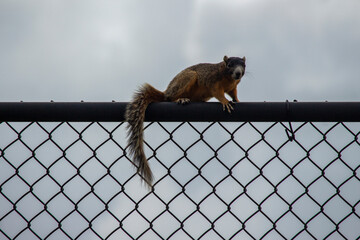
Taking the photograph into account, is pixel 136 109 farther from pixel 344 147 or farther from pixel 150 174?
pixel 344 147

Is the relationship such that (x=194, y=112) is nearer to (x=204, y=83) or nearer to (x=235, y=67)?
(x=204, y=83)

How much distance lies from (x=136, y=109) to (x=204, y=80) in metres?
2.10

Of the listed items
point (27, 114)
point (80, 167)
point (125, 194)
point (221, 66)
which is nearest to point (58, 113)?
point (27, 114)

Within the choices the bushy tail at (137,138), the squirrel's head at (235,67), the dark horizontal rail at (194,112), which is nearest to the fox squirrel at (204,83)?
the squirrel's head at (235,67)

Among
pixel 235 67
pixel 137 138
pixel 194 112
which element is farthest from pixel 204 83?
pixel 194 112

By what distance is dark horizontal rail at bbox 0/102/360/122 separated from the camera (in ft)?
6.85

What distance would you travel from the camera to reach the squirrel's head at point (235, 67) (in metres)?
4.46

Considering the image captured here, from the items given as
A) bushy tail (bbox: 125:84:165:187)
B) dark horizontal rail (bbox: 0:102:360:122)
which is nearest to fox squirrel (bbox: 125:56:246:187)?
bushy tail (bbox: 125:84:165:187)

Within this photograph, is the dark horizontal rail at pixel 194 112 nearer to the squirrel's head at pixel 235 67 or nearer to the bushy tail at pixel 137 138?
the bushy tail at pixel 137 138

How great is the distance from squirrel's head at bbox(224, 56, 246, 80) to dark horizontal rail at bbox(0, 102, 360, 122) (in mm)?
2350

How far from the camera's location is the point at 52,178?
2092mm

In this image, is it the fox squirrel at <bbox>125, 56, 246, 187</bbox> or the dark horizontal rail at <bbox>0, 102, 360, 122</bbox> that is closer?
the dark horizontal rail at <bbox>0, 102, 360, 122</bbox>

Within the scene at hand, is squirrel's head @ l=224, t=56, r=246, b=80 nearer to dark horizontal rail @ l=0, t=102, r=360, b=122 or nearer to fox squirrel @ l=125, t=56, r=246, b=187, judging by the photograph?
fox squirrel @ l=125, t=56, r=246, b=187

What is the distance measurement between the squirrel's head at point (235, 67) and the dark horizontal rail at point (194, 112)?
235cm
